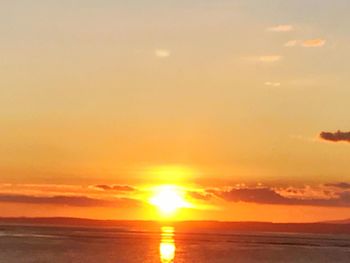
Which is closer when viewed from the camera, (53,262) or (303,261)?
(53,262)

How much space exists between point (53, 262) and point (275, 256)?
110ft

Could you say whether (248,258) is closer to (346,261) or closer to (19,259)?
(346,261)

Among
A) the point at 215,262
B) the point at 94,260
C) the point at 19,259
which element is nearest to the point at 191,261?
the point at 215,262

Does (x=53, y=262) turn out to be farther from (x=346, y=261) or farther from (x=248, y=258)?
(x=346, y=261)

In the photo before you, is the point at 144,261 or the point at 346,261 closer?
the point at 144,261

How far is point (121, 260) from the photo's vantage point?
94562 millimetres

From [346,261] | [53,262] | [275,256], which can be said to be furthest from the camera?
[275,256]

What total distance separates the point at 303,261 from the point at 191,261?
47.3 ft

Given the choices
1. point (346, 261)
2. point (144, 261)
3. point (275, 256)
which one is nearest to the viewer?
point (144, 261)

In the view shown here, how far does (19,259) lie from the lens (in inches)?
3588

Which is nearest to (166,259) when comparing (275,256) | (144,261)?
(144,261)

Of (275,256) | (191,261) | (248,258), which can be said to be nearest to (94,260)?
(191,261)

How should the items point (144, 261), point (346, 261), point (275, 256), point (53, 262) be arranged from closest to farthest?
point (53, 262), point (144, 261), point (346, 261), point (275, 256)

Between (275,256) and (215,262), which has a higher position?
(275,256)
